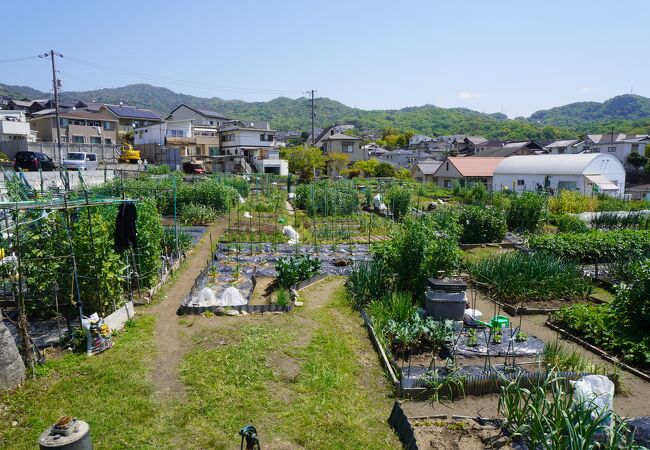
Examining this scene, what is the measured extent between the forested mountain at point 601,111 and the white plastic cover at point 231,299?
171 meters

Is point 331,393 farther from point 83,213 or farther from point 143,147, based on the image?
point 143,147

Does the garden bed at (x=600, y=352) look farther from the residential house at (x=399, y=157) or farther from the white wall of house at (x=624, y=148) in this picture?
the residential house at (x=399, y=157)

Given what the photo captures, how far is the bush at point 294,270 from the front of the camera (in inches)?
364

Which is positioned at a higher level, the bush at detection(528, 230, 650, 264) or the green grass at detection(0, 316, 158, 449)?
the bush at detection(528, 230, 650, 264)

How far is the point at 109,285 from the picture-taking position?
22.9 feet

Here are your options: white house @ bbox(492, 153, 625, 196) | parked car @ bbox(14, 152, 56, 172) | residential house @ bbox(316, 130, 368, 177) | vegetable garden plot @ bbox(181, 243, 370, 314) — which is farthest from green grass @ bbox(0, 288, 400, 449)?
residential house @ bbox(316, 130, 368, 177)

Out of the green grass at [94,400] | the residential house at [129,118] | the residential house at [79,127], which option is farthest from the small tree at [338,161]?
the green grass at [94,400]

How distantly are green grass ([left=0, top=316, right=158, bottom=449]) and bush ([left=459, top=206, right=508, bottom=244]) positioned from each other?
11067 mm

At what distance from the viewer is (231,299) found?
27.2ft

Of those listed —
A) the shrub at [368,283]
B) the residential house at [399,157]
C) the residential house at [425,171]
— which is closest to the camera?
the shrub at [368,283]

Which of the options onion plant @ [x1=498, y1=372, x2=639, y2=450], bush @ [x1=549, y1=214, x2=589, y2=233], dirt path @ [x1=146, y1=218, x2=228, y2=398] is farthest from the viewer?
bush @ [x1=549, y1=214, x2=589, y2=233]

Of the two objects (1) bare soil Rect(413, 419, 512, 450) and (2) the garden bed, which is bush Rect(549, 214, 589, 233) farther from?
(1) bare soil Rect(413, 419, 512, 450)

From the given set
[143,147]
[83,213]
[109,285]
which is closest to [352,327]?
[109,285]

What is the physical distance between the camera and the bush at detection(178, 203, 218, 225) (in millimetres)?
16500
